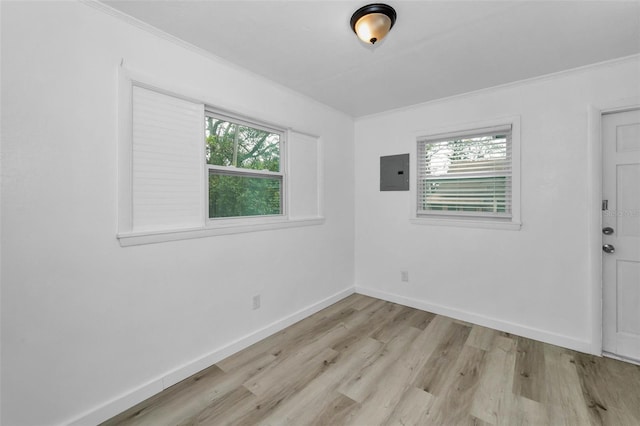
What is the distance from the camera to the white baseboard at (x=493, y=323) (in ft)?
8.11

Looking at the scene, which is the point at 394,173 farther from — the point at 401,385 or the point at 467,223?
the point at 401,385

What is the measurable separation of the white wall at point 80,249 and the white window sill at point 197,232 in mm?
50

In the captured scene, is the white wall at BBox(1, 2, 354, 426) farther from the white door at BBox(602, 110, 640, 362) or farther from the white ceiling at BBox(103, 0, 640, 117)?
the white door at BBox(602, 110, 640, 362)

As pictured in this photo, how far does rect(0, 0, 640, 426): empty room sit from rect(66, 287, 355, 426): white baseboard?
0.04 feet

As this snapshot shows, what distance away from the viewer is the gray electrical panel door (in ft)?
11.3

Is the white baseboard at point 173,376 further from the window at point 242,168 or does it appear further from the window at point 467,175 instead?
the window at point 467,175

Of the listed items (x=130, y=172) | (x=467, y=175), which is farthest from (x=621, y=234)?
(x=130, y=172)

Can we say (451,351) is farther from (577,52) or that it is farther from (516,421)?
(577,52)

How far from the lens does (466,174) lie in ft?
10.1

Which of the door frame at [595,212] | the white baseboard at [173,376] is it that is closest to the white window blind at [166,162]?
the white baseboard at [173,376]

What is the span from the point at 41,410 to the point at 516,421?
108 inches

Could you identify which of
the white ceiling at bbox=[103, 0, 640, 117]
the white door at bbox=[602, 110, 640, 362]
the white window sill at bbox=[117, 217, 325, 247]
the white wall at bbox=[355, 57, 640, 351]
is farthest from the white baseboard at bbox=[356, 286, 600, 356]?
the white ceiling at bbox=[103, 0, 640, 117]

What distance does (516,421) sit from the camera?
66.4 inches

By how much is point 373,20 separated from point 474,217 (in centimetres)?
231
